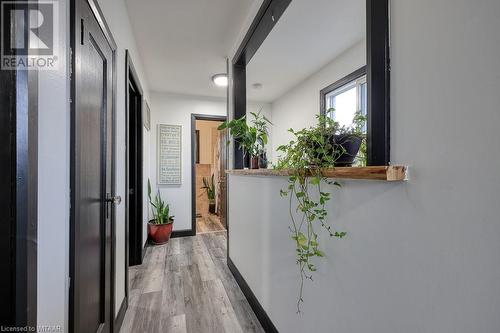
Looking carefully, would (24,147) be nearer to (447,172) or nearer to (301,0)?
(447,172)

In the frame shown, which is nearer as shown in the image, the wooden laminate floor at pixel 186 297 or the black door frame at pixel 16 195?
the black door frame at pixel 16 195

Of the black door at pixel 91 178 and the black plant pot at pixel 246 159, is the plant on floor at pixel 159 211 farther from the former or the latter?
the black door at pixel 91 178

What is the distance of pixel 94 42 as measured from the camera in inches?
43.1

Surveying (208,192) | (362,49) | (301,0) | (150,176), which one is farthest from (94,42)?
(208,192)

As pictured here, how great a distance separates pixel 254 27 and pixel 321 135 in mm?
1284

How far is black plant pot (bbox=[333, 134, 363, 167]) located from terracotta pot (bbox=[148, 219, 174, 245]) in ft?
9.62

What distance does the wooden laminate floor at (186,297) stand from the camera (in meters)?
1.58

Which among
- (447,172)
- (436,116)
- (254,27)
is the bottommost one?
(447,172)

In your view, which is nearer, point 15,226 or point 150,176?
point 15,226

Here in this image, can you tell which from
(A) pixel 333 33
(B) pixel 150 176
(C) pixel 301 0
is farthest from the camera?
(B) pixel 150 176

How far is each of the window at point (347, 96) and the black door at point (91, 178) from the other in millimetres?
1881

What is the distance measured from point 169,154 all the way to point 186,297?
2290mm

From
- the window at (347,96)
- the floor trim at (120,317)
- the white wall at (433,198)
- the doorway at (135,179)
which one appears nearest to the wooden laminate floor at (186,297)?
the floor trim at (120,317)

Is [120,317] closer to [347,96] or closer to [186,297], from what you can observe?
[186,297]
